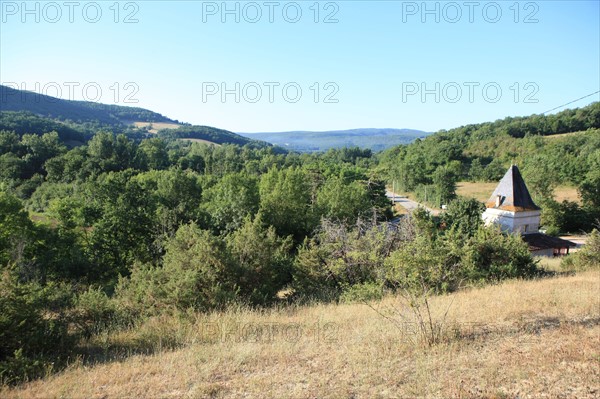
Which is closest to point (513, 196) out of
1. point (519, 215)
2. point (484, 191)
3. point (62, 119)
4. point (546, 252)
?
point (519, 215)

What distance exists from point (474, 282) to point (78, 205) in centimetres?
2378

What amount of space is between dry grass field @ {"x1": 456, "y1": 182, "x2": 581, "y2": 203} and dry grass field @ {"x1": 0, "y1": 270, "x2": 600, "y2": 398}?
51.2m

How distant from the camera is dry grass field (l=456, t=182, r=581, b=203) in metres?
51.2

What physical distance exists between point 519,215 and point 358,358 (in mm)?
27994

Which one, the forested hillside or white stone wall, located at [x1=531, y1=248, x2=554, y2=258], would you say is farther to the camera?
the forested hillside

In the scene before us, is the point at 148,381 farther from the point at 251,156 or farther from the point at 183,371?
the point at 251,156

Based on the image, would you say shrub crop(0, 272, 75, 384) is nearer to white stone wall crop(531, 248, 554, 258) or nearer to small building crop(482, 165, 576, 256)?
small building crop(482, 165, 576, 256)

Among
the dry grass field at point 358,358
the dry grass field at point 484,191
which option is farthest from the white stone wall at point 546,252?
the dry grass field at point 484,191

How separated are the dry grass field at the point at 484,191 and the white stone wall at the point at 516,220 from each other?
2430 cm

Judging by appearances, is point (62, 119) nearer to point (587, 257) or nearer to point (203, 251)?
point (203, 251)

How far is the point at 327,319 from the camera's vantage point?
855 cm

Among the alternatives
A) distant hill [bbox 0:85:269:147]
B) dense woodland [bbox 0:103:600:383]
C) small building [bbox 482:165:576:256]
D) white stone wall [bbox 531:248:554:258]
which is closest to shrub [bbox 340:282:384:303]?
dense woodland [bbox 0:103:600:383]

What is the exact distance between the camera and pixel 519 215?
28.6 m

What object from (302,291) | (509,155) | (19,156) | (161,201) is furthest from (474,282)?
(509,155)
